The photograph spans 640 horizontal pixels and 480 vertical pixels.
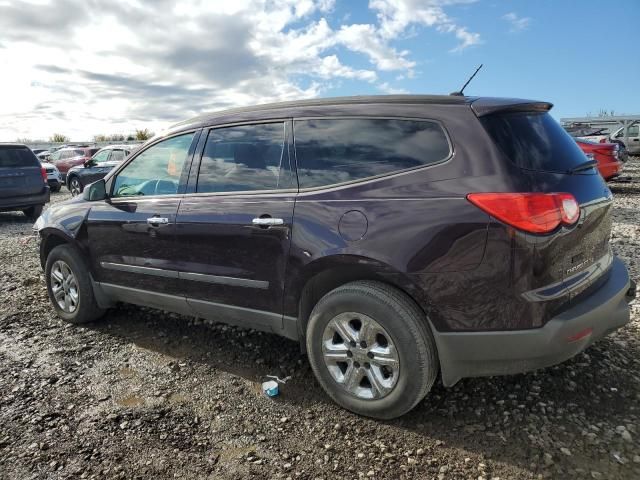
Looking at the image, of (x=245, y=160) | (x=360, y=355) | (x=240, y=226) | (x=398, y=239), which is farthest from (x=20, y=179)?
(x=398, y=239)

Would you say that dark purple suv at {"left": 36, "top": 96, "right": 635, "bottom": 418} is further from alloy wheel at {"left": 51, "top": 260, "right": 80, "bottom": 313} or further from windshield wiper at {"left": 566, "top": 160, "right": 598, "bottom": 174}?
alloy wheel at {"left": 51, "top": 260, "right": 80, "bottom": 313}

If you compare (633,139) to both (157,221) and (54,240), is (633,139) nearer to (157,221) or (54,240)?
(157,221)

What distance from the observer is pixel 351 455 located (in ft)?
8.32

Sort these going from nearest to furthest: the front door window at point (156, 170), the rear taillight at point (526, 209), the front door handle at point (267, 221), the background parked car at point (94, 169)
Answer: the rear taillight at point (526, 209), the front door handle at point (267, 221), the front door window at point (156, 170), the background parked car at point (94, 169)

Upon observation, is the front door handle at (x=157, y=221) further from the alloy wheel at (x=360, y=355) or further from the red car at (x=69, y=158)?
the red car at (x=69, y=158)

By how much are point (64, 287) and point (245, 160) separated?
237 cm

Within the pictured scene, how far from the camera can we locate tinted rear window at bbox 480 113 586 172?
2481mm

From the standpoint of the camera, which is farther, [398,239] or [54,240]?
[54,240]

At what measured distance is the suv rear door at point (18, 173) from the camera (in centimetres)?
1040

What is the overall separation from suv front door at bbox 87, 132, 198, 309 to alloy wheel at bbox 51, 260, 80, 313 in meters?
0.37

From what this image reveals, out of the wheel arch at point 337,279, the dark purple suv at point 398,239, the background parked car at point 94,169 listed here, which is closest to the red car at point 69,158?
the background parked car at point 94,169

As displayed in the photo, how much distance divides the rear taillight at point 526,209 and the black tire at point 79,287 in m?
3.44

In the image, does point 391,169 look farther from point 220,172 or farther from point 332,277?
point 220,172

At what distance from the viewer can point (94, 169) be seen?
663 inches
